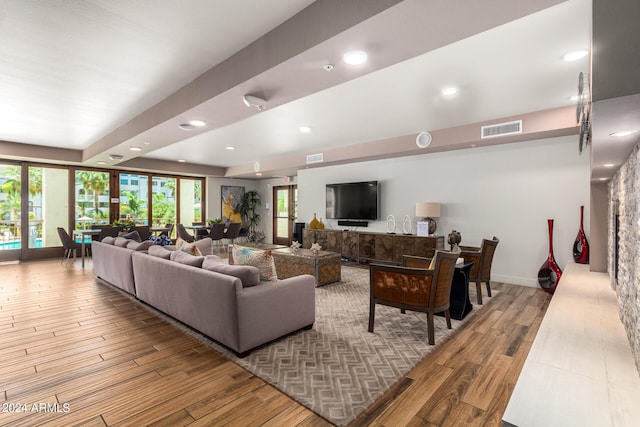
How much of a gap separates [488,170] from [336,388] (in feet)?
15.5

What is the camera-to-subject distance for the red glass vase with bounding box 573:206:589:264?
445 centimetres

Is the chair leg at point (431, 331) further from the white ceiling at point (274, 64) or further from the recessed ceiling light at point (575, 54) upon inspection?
the recessed ceiling light at point (575, 54)

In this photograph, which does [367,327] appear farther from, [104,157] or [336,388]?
[104,157]

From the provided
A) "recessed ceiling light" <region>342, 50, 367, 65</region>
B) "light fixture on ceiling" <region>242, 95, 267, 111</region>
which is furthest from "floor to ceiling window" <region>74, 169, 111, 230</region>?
"recessed ceiling light" <region>342, 50, 367, 65</region>

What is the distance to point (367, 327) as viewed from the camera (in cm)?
329

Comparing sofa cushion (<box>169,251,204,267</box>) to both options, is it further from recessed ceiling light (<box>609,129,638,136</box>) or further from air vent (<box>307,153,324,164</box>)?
air vent (<box>307,153,324,164</box>)

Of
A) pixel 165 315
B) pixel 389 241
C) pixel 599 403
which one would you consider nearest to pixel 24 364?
pixel 165 315

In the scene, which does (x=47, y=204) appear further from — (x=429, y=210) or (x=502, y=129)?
(x=502, y=129)

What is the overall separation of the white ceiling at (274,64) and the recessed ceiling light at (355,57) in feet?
0.19

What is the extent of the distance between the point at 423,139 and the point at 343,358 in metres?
4.01

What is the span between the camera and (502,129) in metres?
4.47

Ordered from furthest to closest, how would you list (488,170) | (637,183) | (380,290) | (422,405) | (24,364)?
(488,170) < (380,290) < (24,364) < (422,405) < (637,183)

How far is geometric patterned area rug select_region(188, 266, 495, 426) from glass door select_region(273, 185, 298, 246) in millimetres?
6921

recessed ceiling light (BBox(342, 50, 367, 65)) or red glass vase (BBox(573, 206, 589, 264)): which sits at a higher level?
recessed ceiling light (BBox(342, 50, 367, 65))
